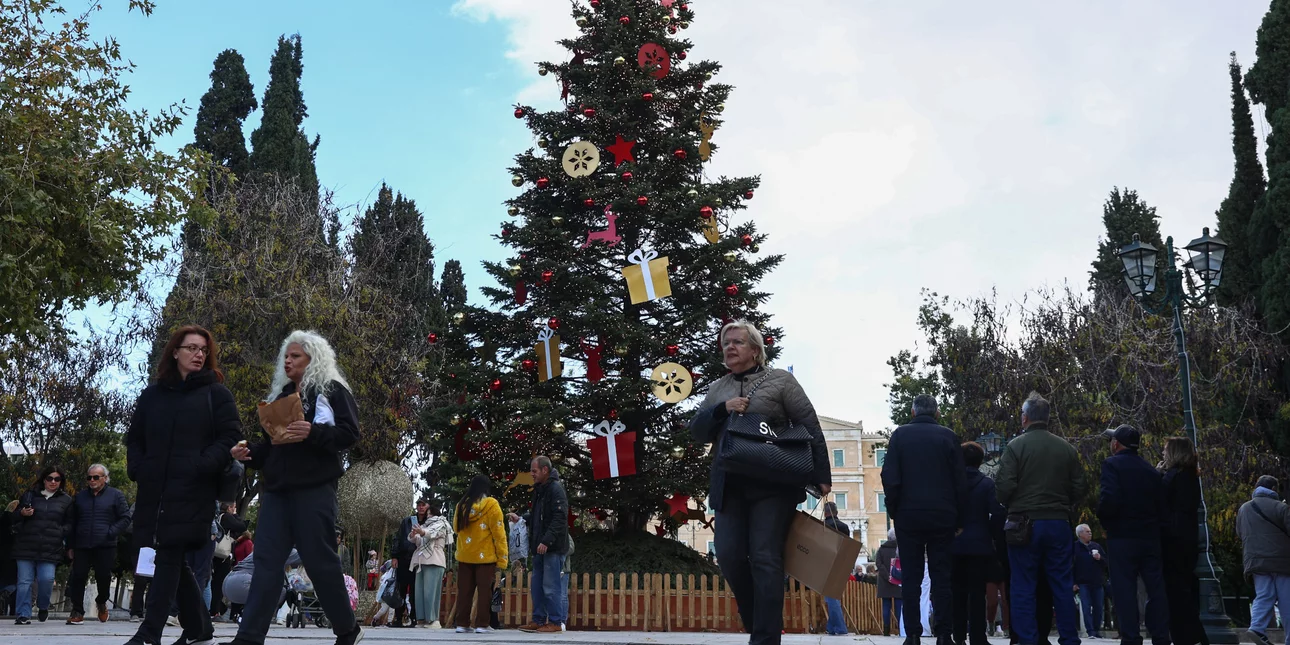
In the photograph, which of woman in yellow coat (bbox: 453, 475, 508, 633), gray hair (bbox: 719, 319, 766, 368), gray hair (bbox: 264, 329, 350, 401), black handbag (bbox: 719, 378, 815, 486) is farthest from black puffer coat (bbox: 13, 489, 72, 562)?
black handbag (bbox: 719, 378, 815, 486)

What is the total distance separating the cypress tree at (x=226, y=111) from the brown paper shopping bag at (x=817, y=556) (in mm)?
32000

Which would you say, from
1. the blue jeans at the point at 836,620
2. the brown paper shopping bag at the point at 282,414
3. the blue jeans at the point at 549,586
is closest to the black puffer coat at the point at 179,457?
the brown paper shopping bag at the point at 282,414

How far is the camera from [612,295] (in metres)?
18.8

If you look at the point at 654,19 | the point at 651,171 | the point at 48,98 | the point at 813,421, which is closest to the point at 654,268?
the point at 651,171

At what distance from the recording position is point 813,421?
20.1 ft

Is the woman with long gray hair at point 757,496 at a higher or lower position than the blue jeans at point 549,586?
higher

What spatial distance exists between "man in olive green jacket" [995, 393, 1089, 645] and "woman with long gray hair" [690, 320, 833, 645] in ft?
9.83

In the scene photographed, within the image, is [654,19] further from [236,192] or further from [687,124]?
[236,192]

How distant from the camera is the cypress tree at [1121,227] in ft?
145

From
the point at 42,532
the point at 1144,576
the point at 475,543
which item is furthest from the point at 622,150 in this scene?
the point at 1144,576

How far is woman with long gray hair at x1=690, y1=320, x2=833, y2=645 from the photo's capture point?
5.82 metres

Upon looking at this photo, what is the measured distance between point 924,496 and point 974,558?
126 cm

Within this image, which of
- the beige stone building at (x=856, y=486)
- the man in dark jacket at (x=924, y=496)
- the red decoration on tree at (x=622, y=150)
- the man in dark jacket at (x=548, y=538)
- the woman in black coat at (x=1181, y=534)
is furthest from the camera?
the beige stone building at (x=856, y=486)

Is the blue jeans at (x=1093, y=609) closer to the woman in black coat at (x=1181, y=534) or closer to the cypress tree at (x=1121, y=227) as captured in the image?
the woman in black coat at (x=1181, y=534)
